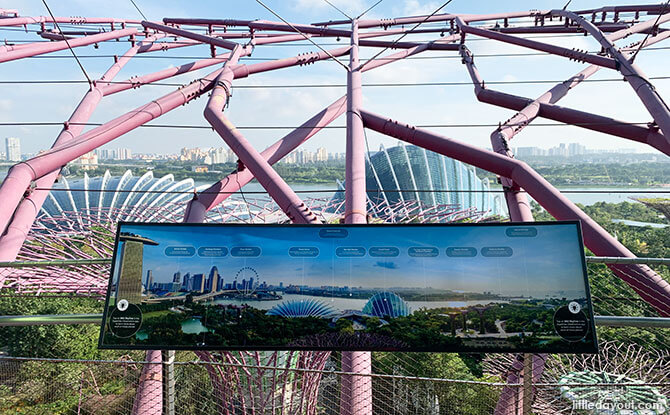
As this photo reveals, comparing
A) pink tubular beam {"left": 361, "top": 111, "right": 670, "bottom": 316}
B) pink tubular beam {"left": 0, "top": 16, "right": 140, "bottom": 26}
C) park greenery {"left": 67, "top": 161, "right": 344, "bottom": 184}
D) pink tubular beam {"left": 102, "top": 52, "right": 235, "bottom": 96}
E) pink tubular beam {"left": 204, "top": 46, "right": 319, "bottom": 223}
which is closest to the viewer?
pink tubular beam {"left": 361, "top": 111, "right": 670, "bottom": 316}

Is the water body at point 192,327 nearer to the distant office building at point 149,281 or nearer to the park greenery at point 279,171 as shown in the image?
the distant office building at point 149,281

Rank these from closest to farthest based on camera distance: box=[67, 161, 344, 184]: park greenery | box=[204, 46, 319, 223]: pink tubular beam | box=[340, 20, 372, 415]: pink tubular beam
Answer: box=[340, 20, 372, 415]: pink tubular beam → box=[204, 46, 319, 223]: pink tubular beam → box=[67, 161, 344, 184]: park greenery

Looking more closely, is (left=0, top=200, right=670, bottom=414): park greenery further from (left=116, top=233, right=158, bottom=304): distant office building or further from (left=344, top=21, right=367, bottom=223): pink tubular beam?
(left=116, top=233, right=158, bottom=304): distant office building

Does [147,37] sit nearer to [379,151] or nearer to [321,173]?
[321,173]

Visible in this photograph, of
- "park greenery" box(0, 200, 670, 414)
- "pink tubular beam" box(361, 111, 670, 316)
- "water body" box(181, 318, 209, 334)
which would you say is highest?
"pink tubular beam" box(361, 111, 670, 316)

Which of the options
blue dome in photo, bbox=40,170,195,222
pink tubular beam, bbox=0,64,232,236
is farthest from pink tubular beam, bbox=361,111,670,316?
blue dome in photo, bbox=40,170,195,222


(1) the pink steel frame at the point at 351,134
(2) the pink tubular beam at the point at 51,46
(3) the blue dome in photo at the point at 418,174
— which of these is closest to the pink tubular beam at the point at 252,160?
(1) the pink steel frame at the point at 351,134

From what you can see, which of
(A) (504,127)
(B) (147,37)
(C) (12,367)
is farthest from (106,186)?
(A) (504,127)
